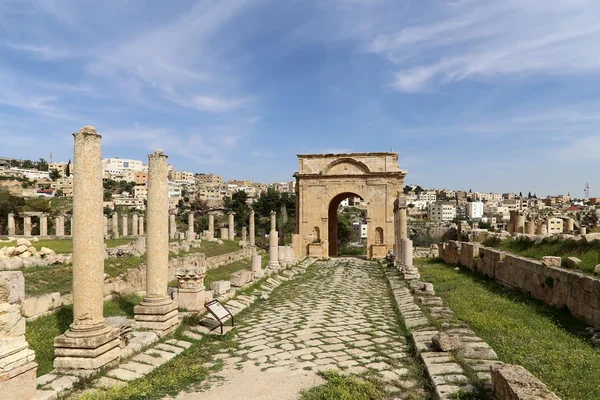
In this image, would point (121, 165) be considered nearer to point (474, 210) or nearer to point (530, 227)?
point (474, 210)

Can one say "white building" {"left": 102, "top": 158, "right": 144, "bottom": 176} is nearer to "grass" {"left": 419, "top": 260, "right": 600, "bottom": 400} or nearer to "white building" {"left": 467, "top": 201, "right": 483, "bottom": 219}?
"white building" {"left": 467, "top": 201, "right": 483, "bottom": 219}

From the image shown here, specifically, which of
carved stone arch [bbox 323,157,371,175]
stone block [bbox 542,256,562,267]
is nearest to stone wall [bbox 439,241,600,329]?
stone block [bbox 542,256,562,267]

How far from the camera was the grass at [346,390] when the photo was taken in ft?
14.4

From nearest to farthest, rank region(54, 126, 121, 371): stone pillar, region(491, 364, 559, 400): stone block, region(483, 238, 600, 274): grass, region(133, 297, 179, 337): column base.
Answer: region(491, 364, 559, 400): stone block → region(54, 126, 121, 371): stone pillar → region(133, 297, 179, 337): column base → region(483, 238, 600, 274): grass

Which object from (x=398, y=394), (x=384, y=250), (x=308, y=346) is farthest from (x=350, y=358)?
(x=384, y=250)

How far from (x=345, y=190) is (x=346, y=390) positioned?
21255 millimetres

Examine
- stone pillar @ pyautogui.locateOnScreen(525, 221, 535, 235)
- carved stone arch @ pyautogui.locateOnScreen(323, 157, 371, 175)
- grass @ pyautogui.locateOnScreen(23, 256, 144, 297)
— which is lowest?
grass @ pyautogui.locateOnScreen(23, 256, 144, 297)

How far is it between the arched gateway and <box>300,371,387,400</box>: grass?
784 inches

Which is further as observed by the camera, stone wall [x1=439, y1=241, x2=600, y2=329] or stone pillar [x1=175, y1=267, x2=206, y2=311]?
stone pillar [x1=175, y1=267, x2=206, y2=311]

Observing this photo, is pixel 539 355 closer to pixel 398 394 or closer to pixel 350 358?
pixel 398 394

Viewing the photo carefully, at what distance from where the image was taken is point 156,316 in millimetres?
7098

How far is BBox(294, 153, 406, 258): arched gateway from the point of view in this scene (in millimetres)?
25000

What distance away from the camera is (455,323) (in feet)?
22.9

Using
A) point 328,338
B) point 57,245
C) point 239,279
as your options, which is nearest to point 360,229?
point 57,245
